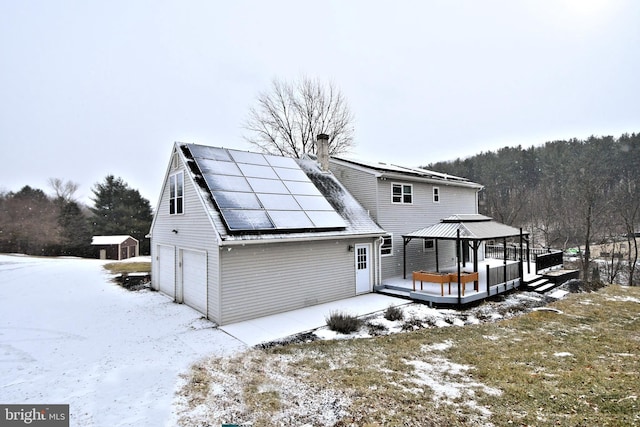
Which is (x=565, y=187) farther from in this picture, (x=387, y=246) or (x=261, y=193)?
(x=261, y=193)

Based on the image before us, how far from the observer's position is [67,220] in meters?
36.3

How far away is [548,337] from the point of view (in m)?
8.10

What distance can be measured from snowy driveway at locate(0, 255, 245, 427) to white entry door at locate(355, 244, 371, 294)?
5.82 m

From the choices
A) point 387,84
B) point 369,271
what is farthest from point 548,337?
point 387,84

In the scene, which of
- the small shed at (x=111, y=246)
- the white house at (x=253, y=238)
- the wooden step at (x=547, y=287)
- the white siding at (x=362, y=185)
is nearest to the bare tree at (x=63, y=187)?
the small shed at (x=111, y=246)

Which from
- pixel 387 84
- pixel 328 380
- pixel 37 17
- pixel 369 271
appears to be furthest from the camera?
pixel 387 84

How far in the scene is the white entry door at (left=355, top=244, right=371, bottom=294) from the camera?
12.4 metres

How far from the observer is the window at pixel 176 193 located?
37.8 feet

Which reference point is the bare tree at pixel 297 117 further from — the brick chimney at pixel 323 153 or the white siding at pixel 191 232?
the white siding at pixel 191 232

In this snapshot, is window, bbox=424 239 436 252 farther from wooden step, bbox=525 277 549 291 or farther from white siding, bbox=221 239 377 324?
white siding, bbox=221 239 377 324

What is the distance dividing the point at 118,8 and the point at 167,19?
2538mm

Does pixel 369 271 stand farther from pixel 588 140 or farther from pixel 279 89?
pixel 588 140

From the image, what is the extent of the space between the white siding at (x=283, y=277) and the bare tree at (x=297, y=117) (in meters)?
18.2

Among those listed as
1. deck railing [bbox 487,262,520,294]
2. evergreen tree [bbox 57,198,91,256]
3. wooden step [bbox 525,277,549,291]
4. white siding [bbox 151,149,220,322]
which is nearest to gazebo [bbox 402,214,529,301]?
deck railing [bbox 487,262,520,294]
